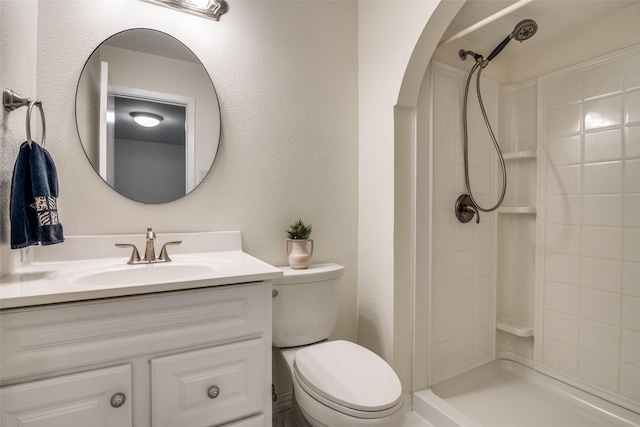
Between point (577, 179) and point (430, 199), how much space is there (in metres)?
0.92

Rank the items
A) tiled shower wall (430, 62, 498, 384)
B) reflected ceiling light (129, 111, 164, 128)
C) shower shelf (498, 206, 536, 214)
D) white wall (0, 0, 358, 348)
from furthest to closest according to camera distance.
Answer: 1. shower shelf (498, 206, 536, 214)
2. tiled shower wall (430, 62, 498, 384)
3. reflected ceiling light (129, 111, 164, 128)
4. white wall (0, 0, 358, 348)

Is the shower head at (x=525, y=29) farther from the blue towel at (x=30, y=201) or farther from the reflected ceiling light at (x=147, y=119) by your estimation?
the blue towel at (x=30, y=201)

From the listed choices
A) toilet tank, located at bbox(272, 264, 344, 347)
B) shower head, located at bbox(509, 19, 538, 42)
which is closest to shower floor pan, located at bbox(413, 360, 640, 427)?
toilet tank, located at bbox(272, 264, 344, 347)

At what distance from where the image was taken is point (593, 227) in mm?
1763

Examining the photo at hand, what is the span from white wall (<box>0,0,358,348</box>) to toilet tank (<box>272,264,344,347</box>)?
0.27 metres

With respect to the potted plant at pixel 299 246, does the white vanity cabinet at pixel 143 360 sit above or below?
below

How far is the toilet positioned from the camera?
1.02m

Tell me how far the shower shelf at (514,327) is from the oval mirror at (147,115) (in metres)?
2.08

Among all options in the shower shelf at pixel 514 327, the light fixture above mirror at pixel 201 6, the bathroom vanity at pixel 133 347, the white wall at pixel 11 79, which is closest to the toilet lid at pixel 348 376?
the bathroom vanity at pixel 133 347

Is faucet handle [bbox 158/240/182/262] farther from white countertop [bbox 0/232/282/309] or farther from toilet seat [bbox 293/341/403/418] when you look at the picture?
toilet seat [bbox 293/341/403/418]

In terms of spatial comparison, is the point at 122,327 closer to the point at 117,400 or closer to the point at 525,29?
the point at 117,400

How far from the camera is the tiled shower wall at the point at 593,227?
162 centimetres

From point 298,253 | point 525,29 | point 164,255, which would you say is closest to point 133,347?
point 164,255

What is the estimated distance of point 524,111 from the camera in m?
2.12
